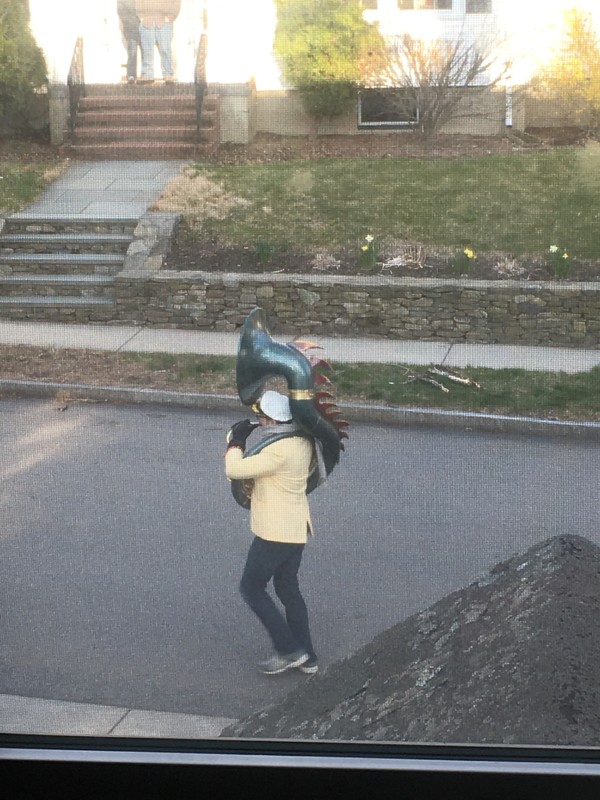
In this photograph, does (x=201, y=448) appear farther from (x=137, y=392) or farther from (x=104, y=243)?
(x=104, y=243)

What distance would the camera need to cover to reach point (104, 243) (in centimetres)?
180

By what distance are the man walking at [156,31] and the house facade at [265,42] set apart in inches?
0.5

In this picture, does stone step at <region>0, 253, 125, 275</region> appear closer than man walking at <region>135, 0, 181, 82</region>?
No

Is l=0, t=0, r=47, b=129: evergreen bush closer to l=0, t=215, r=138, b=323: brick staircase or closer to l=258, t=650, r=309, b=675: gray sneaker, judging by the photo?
l=0, t=215, r=138, b=323: brick staircase

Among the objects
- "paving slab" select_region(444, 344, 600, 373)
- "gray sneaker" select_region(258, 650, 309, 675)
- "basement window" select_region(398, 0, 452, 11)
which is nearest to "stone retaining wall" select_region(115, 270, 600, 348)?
"paving slab" select_region(444, 344, 600, 373)

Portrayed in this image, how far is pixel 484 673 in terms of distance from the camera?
5.54ft

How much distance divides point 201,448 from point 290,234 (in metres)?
0.40

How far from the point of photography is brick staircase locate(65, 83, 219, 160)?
5.56ft

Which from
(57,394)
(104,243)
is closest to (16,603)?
(57,394)

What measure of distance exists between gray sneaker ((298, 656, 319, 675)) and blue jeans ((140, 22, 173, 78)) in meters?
0.98

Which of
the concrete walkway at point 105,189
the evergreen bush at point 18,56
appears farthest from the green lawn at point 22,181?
the evergreen bush at point 18,56

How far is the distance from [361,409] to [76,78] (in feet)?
2.34

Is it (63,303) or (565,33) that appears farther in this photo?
(63,303)

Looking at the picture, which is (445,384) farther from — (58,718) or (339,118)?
(58,718)
